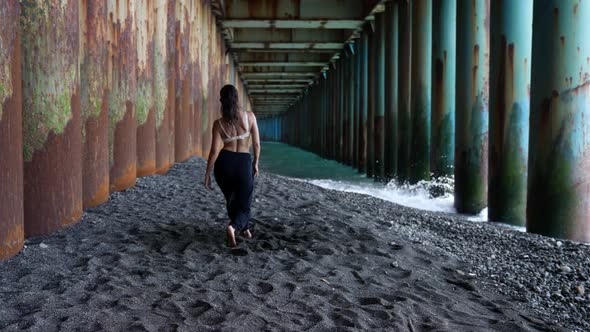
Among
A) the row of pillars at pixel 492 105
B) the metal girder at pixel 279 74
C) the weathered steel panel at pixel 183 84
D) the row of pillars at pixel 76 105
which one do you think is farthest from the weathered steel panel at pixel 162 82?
the metal girder at pixel 279 74

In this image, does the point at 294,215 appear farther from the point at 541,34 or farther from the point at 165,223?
the point at 541,34

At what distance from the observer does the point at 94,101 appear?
6473mm

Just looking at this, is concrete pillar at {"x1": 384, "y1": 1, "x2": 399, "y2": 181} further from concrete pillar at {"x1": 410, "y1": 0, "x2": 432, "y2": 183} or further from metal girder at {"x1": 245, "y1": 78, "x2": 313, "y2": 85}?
metal girder at {"x1": 245, "y1": 78, "x2": 313, "y2": 85}

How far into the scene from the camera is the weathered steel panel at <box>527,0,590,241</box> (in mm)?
6137

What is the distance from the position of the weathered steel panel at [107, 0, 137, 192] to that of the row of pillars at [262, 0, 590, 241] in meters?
5.22

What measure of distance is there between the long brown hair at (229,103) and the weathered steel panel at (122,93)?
2364mm

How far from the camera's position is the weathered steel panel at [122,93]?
23.8 ft

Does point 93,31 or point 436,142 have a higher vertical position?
point 93,31

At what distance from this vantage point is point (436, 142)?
37.1 feet

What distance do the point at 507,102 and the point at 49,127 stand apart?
19.4 feet

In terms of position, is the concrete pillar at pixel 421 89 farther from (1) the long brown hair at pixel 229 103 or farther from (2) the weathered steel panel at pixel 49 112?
(2) the weathered steel panel at pixel 49 112

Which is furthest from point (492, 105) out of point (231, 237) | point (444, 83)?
point (231, 237)


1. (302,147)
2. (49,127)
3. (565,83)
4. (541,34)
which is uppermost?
(541,34)

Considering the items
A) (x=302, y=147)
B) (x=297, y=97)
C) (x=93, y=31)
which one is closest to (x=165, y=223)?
(x=93, y=31)
